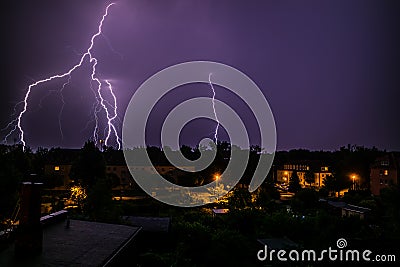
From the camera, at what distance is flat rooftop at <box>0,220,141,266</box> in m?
6.40

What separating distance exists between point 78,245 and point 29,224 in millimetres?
1314

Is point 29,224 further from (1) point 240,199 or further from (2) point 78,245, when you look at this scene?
(1) point 240,199

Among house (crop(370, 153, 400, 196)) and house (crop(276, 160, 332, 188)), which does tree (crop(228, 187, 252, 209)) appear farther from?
house (crop(276, 160, 332, 188))

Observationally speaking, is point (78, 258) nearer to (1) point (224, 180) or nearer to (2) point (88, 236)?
(2) point (88, 236)

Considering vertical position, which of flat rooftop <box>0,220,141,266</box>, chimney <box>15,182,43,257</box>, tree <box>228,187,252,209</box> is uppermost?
chimney <box>15,182,43,257</box>

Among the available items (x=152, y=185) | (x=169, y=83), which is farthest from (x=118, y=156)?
(x=169, y=83)

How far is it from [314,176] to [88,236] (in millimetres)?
55004

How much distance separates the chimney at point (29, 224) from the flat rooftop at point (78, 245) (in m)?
0.22

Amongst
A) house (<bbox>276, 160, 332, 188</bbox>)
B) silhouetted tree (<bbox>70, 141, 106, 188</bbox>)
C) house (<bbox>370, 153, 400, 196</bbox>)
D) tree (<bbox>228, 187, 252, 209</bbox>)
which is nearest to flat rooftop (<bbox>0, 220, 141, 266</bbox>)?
tree (<bbox>228, 187, 252, 209</bbox>)

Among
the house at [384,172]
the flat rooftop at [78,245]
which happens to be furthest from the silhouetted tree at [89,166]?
the house at [384,172]

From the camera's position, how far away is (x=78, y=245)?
779 cm

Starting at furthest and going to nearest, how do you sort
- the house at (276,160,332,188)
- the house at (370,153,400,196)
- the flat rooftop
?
1. the house at (276,160,332,188)
2. the house at (370,153,400,196)
3. the flat rooftop

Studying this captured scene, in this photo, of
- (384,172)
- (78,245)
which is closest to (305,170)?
(384,172)

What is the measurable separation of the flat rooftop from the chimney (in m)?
0.22
